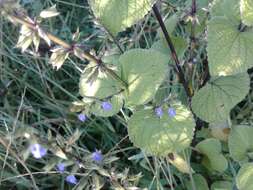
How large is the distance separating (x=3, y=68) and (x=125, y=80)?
0.63 m

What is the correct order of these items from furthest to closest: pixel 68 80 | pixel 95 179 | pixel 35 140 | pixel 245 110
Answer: pixel 68 80
pixel 245 110
pixel 95 179
pixel 35 140

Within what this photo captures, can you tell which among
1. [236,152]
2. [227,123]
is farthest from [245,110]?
[236,152]

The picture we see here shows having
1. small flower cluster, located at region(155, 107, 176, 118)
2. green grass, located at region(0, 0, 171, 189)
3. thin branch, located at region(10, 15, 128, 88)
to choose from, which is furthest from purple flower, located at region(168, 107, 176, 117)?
green grass, located at region(0, 0, 171, 189)

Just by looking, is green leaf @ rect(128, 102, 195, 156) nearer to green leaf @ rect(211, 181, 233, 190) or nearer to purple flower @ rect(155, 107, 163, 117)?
purple flower @ rect(155, 107, 163, 117)

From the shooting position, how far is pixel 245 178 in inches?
46.4

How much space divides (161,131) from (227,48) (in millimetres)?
244

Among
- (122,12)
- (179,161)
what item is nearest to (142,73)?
(122,12)

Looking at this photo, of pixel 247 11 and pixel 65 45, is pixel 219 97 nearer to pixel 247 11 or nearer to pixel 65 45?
pixel 247 11

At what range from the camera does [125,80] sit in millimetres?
1162

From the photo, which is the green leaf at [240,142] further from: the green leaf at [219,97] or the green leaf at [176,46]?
the green leaf at [176,46]

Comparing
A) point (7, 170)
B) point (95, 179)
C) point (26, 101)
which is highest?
point (95, 179)

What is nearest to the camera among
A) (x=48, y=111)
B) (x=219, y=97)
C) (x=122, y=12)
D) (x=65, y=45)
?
(x=65, y=45)

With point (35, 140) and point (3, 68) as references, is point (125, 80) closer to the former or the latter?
point (35, 140)

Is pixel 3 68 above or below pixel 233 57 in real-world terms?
below
